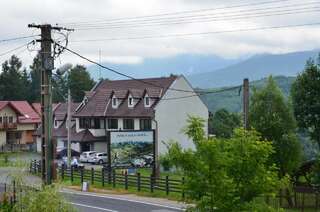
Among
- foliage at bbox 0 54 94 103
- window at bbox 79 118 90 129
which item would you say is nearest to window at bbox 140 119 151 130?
window at bbox 79 118 90 129

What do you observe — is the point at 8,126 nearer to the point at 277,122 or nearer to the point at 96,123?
the point at 96,123

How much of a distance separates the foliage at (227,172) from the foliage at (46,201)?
109 inches

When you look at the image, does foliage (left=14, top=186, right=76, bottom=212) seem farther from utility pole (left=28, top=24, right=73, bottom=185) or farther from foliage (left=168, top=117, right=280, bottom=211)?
utility pole (left=28, top=24, right=73, bottom=185)

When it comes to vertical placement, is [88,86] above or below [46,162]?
above

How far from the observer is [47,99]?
22344 mm

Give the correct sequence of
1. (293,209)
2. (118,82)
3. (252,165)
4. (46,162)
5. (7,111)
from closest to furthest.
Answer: (252,165)
(46,162)
(293,209)
(118,82)
(7,111)

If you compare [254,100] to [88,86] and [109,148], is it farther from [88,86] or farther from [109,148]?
[88,86]

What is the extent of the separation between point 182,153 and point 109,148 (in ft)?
97.3

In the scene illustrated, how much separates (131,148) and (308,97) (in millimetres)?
13939

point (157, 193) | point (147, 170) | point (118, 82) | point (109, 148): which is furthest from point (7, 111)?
point (157, 193)

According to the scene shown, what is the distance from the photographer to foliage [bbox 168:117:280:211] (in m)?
13.9

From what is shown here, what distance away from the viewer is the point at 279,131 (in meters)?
33.5

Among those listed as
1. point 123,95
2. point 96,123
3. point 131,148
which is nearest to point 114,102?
point 123,95

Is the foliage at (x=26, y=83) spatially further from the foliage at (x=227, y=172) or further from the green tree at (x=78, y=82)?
the foliage at (x=227, y=172)
